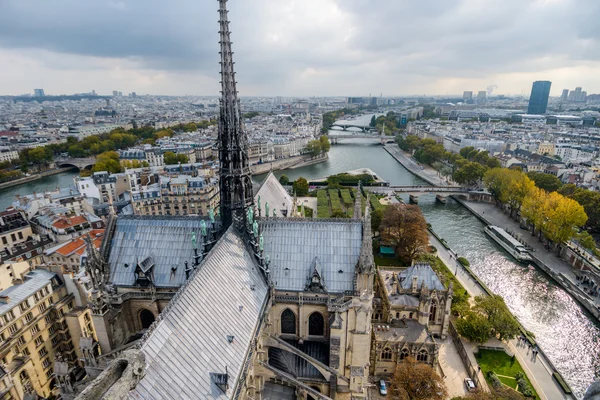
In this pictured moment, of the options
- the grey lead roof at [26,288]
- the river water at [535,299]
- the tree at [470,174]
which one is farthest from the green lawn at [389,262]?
the tree at [470,174]

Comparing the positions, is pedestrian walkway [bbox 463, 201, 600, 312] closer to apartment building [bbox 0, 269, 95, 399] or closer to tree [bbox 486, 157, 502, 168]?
tree [bbox 486, 157, 502, 168]

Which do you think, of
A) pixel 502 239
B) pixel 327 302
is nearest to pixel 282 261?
pixel 327 302

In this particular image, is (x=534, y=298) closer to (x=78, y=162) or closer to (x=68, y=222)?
(x=68, y=222)

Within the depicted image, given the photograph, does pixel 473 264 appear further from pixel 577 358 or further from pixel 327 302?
pixel 327 302

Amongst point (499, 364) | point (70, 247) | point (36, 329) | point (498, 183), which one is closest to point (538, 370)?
point (499, 364)

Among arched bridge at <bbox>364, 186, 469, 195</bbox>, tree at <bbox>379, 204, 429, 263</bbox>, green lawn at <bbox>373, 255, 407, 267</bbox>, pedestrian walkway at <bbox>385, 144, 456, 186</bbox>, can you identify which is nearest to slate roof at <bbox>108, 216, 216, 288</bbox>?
green lawn at <bbox>373, 255, 407, 267</bbox>

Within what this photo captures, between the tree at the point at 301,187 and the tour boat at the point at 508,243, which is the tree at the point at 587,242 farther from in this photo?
the tree at the point at 301,187
